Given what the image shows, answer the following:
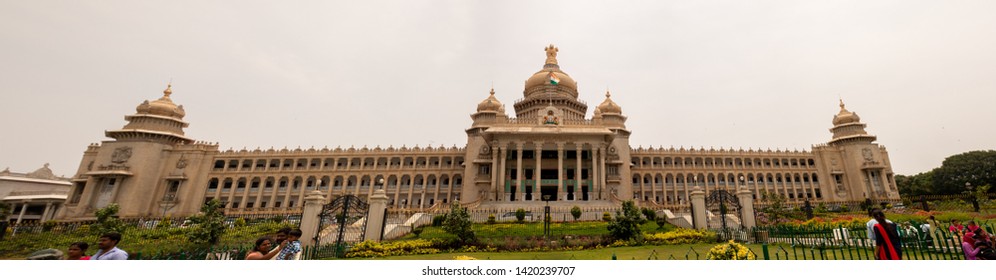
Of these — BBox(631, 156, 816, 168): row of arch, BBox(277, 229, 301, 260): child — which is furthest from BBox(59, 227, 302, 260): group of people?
BBox(631, 156, 816, 168): row of arch

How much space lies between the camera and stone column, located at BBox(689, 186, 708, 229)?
18.3 m

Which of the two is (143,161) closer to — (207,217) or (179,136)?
(179,136)

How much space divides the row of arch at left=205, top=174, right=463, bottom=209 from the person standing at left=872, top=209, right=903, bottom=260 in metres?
41.0

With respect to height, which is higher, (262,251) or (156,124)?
(156,124)

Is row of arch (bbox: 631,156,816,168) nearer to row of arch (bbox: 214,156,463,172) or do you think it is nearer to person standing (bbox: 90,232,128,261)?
row of arch (bbox: 214,156,463,172)

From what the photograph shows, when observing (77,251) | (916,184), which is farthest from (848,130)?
(77,251)

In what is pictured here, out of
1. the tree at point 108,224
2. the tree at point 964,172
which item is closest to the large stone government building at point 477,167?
the tree at point 964,172

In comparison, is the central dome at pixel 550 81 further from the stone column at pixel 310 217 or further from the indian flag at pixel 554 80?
the stone column at pixel 310 217

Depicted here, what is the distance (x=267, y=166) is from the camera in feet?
154

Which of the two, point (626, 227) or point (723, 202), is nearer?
point (626, 227)

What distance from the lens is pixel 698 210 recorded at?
1847 centimetres

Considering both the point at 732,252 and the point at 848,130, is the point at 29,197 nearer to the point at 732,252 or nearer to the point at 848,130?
the point at 732,252

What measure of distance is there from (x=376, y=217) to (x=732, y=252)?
13.2 m
